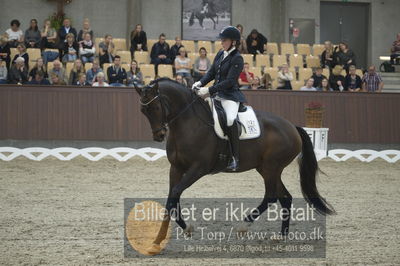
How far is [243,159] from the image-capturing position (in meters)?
6.84

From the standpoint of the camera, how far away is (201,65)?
15984 mm

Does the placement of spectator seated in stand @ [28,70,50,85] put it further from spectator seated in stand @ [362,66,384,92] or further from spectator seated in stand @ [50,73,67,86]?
spectator seated in stand @ [362,66,384,92]

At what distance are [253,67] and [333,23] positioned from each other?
6.54 meters

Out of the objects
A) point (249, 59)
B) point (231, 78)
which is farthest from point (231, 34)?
point (249, 59)

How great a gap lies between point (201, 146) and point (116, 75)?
9.62 m

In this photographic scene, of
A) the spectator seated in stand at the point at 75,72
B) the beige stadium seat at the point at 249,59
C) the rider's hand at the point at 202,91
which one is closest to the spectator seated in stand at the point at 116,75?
the spectator seated in stand at the point at 75,72

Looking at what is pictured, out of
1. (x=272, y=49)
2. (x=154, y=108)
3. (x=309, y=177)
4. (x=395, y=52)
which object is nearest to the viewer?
(x=154, y=108)

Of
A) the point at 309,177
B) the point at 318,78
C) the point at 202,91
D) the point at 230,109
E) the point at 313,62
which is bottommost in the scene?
the point at 309,177

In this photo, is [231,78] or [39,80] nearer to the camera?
[231,78]

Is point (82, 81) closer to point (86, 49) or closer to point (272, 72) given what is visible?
point (86, 49)

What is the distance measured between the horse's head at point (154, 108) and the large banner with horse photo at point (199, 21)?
1508 cm

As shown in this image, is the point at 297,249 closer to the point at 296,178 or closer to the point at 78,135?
the point at 296,178

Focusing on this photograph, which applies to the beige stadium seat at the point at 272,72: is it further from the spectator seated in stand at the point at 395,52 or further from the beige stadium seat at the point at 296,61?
the spectator seated in stand at the point at 395,52

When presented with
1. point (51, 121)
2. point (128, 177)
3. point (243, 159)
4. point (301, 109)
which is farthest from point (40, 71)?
point (243, 159)
